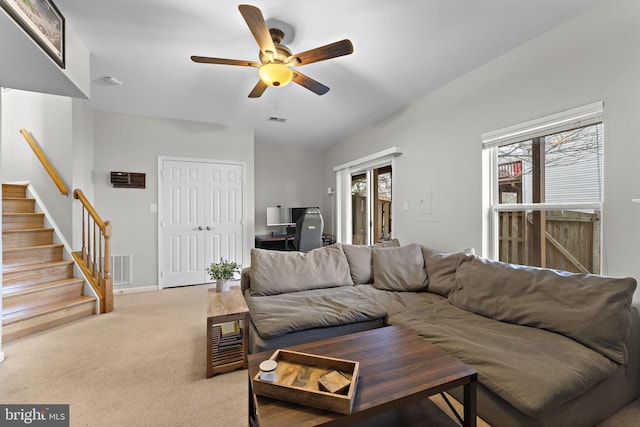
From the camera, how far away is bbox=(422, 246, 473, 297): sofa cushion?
8.09 ft

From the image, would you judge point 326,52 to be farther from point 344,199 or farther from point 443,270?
point 344,199

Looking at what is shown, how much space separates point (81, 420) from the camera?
5.07 ft

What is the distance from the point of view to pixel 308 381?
1141 mm

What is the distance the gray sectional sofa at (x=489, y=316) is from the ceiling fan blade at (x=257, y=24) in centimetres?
171

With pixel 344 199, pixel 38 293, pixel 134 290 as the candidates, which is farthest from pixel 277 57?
pixel 134 290

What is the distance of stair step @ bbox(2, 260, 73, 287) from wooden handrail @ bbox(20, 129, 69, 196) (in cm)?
91

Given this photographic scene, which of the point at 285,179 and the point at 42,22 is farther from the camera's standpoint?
the point at 285,179

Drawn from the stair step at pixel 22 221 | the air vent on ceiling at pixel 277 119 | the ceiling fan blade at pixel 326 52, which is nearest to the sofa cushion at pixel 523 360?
the ceiling fan blade at pixel 326 52

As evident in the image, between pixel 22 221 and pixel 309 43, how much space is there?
13.0 feet

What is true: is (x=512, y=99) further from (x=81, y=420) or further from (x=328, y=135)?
(x=81, y=420)

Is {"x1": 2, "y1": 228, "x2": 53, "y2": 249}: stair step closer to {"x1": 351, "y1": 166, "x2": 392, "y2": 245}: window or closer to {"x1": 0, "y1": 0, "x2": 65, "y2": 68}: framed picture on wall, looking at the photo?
{"x1": 0, "y1": 0, "x2": 65, "y2": 68}: framed picture on wall

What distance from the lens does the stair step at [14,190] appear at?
11.4ft

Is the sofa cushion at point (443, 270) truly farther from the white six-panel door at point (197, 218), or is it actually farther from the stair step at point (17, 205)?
the stair step at point (17, 205)

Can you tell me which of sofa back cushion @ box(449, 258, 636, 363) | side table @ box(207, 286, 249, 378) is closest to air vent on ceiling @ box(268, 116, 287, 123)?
side table @ box(207, 286, 249, 378)
